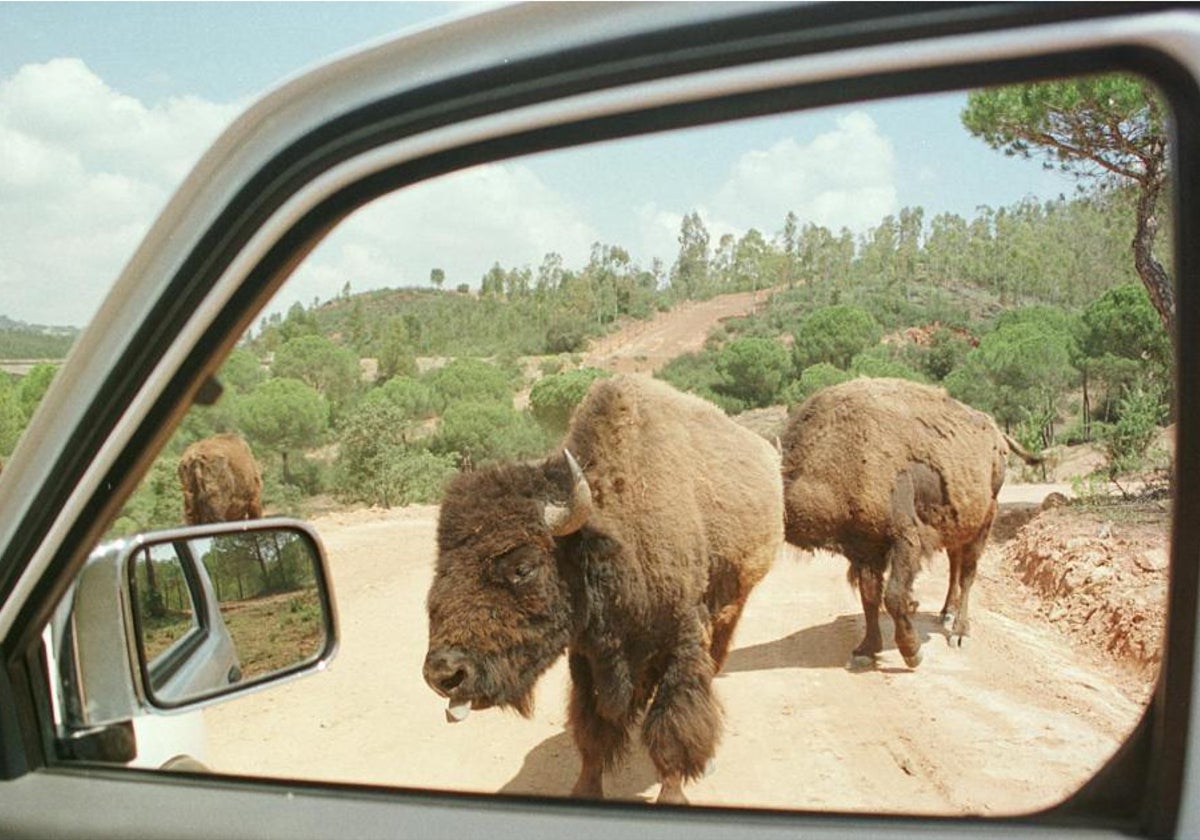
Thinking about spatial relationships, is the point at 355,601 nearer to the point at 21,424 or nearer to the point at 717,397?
the point at 717,397

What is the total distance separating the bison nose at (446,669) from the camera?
3.71m

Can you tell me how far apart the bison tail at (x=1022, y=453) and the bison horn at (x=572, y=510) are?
2.05m

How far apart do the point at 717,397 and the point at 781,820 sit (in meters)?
2.45

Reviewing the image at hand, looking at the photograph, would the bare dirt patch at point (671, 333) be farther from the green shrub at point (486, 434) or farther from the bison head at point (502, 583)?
the bison head at point (502, 583)

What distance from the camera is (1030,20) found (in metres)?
1.20

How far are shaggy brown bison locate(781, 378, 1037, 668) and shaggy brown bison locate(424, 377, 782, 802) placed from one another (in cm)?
34

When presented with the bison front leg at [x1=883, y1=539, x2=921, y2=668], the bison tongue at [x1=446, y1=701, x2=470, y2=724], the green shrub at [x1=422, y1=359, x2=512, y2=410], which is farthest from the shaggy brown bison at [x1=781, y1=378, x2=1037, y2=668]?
the bison tongue at [x1=446, y1=701, x2=470, y2=724]

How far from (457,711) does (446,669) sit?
0.21 meters

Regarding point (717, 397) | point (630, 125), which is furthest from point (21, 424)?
point (630, 125)

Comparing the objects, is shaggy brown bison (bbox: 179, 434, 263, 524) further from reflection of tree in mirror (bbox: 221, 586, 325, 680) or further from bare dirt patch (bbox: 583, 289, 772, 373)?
bare dirt patch (bbox: 583, 289, 772, 373)

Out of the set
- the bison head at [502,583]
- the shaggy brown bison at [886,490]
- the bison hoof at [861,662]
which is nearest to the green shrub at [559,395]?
the bison head at [502,583]

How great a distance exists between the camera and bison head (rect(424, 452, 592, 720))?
3838 mm

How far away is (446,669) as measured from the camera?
3.76m

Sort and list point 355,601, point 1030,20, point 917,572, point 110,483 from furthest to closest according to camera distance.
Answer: point 917,572, point 355,601, point 110,483, point 1030,20
